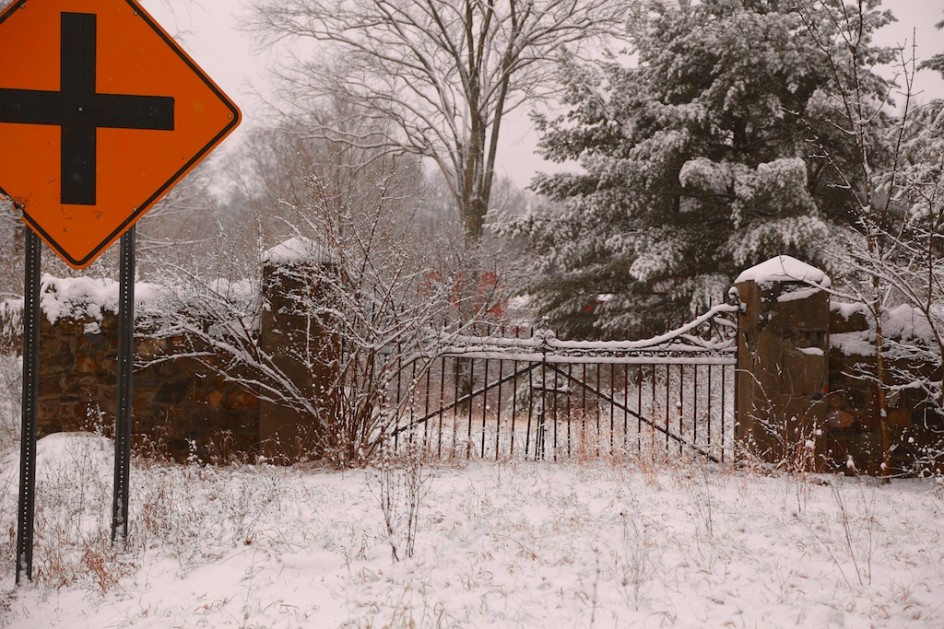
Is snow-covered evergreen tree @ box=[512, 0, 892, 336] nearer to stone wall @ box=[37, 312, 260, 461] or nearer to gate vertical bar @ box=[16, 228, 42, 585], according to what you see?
stone wall @ box=[37, 312, 260, 461]

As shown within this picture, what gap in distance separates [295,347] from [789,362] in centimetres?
433

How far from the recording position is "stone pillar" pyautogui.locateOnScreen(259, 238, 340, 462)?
5906mm

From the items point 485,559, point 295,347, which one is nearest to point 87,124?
point 485,559

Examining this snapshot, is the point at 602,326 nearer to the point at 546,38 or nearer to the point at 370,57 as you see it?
the point at 546,38

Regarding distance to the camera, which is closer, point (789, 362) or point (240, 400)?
point (789, 362)

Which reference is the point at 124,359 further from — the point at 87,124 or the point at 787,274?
the point at 787,274

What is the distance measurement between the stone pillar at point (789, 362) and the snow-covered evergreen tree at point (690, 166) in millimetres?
5065

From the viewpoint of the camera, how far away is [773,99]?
11.9 meters

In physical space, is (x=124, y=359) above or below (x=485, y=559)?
above

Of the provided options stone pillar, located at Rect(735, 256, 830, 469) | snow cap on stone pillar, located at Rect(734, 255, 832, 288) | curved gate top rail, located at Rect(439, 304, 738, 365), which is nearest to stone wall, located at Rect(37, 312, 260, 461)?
curved gate top rail, located at Rect(439, 304, 738, 365)

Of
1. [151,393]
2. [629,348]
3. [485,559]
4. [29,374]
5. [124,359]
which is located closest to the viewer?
[29,374]

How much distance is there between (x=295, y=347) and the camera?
19.6ft

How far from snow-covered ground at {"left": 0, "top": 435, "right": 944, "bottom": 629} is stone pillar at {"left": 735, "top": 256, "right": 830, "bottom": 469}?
3.13 ft

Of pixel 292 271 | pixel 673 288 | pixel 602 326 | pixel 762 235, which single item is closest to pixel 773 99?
pixel 762 235
